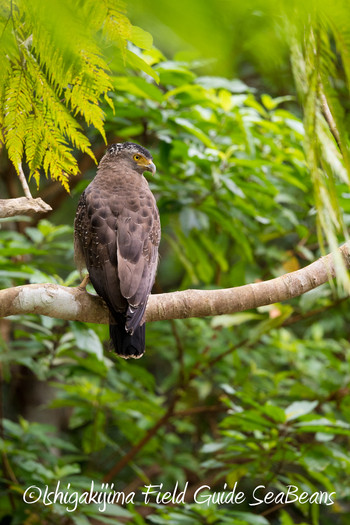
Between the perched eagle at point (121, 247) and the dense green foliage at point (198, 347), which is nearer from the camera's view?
the perched eagle at point (121, 247)

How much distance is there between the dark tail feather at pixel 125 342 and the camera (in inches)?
86.7

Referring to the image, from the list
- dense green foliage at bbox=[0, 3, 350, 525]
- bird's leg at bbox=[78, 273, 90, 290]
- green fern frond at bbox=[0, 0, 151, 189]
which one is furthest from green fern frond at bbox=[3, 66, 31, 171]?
dense green foliage at bbox=[0, 3, 350, 525]

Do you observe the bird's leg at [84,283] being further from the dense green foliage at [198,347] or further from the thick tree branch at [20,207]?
the thick tree branch at [20,207]

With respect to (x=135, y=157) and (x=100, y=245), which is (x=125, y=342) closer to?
(x=100, y=245)

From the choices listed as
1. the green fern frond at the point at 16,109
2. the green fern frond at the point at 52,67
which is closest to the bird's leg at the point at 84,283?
the green fern frond at the point at 52,67

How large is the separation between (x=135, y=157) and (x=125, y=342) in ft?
3.73

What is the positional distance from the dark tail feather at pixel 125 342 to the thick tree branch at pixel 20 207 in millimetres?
610

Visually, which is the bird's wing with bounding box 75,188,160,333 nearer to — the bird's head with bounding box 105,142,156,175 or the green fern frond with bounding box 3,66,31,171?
the bird's head with bounding box 105,142,156,175

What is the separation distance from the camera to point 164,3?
20.3 inches

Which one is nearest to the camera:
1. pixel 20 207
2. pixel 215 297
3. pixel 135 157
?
pixel 20 207

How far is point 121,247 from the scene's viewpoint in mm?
2373

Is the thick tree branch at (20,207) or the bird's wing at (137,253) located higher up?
the thick tree branch at (20,207)

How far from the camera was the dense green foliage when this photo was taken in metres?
2.78

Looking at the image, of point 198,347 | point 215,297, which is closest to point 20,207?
point 215,297
